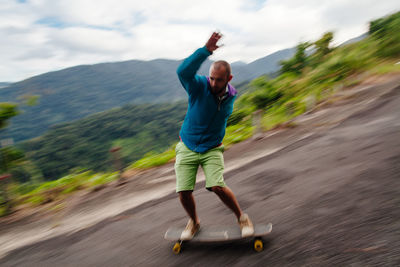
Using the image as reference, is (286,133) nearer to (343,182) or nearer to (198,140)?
(343,182)

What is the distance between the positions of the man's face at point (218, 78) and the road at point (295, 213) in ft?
5.26

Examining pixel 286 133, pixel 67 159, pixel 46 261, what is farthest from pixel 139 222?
pixel 67 159

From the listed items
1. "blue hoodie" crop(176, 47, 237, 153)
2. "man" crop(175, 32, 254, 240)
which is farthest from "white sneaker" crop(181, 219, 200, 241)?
"blue hoodie" crop(176, 47, 237, 153)

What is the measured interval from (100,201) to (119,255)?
2698mm

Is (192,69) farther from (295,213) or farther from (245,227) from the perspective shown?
(295,213)

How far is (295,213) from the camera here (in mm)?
3139

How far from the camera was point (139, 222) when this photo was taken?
13.6 feet

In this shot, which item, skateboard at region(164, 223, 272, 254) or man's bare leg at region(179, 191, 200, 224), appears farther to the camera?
man's bare leg at region(179, 191, 200, 224)

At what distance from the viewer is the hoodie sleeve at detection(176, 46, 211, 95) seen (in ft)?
7.98

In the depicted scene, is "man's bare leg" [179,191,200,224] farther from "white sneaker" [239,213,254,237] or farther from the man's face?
the man's face

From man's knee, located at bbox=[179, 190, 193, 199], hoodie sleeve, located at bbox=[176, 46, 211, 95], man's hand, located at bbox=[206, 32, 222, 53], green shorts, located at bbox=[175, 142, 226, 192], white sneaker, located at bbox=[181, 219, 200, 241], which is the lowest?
white sneaker, located at bbox=[181, 219, 200, 241]

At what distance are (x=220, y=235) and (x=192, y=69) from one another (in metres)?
1.71

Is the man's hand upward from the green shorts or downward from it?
upward

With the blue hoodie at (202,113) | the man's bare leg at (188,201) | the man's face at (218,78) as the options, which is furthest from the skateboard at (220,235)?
the man's face at (218,78)
